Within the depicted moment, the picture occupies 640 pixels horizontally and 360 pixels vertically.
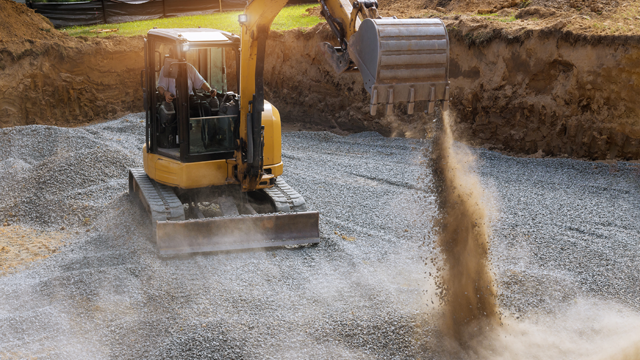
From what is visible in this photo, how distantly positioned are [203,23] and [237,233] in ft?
43.5

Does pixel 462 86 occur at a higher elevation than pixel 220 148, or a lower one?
higher

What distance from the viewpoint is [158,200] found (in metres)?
6.45

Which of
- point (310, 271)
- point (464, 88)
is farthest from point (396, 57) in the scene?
point (464, 88)

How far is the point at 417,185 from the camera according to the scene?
8.80 meters

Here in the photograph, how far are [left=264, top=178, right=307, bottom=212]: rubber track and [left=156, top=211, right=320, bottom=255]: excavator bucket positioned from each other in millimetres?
468

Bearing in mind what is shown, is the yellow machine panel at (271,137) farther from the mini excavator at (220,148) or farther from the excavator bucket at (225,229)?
the excavator bucket at (225,229)

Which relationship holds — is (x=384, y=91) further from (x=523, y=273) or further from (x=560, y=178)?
(x=560, y=178)

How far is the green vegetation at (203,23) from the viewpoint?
16344mm

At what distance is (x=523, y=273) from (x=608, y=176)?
4576 millimetres

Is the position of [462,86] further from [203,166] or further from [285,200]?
[203,166]

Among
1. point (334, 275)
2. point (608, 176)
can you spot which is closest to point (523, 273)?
point (334, 275)

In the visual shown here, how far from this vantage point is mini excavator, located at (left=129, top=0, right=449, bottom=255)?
5.73 metres

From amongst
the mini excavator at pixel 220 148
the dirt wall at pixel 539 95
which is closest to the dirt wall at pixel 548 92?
the dirt wall at pixel 539 95

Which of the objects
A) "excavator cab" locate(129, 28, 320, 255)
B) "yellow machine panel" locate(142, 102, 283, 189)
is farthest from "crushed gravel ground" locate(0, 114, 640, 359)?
"yellow machine panel" locate(142, 102, 283, 189)
